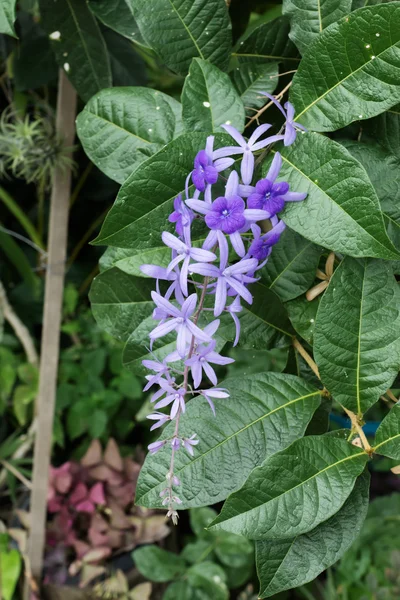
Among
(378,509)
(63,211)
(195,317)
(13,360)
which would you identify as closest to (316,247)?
(195,317)

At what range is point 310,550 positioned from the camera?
1.82 ft

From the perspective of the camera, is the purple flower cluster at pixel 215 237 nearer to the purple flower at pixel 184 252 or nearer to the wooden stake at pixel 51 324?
the purple flower at pixel 184 252

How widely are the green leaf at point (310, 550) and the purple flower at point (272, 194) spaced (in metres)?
0.28

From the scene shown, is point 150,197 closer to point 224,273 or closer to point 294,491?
point 224,273

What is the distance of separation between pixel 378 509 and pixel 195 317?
168 centimetres

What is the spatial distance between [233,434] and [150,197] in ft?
0.81

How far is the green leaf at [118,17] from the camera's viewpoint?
76 centimetres

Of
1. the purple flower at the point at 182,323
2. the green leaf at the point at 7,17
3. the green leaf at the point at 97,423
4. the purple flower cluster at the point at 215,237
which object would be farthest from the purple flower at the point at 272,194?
the green leaf at the point at 97,423

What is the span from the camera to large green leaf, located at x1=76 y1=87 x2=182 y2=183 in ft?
2.11

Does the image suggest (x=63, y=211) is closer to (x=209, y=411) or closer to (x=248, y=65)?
(x=248, y=65)

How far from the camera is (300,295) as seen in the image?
671 millimetres

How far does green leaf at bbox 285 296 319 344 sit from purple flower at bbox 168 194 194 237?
8.1 inches

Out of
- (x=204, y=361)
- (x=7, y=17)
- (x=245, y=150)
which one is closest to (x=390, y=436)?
(x=204, y=361)

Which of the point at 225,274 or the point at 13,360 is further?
the point at 13,360
